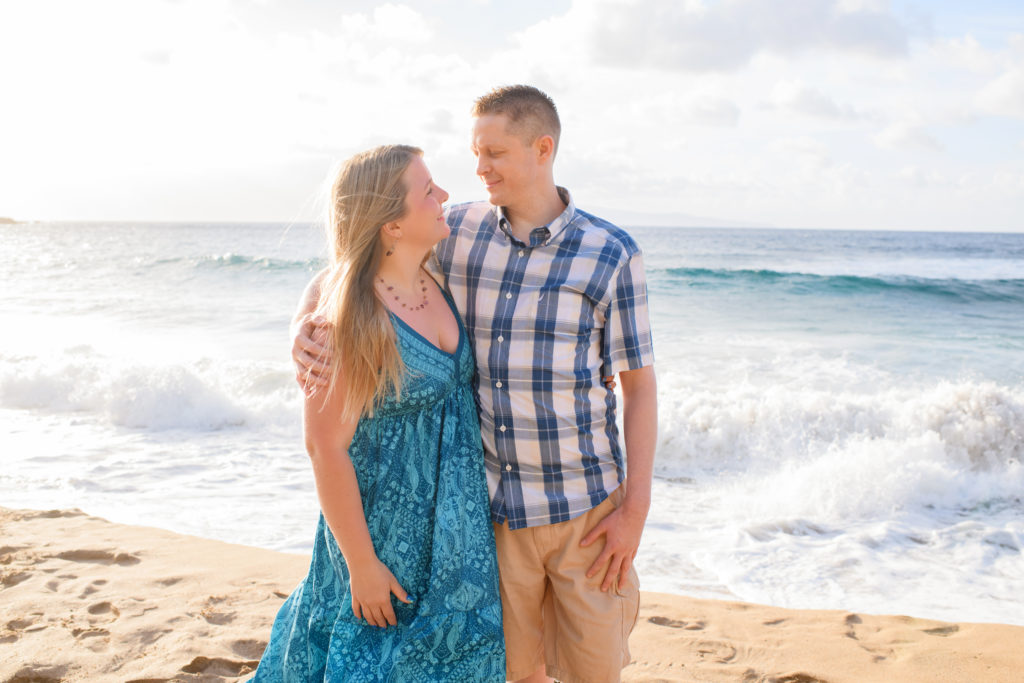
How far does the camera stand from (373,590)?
2111 millimetres

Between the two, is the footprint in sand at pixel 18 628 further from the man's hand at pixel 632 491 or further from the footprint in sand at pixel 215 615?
the man's hand at pixel 632 491

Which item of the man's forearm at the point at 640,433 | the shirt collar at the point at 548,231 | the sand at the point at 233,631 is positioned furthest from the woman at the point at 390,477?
the sand at the point at 233,631

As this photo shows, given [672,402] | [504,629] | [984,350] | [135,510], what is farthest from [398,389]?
[984,350]

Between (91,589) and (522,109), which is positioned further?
(91,589)

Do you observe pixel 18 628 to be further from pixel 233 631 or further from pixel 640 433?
pixel 640 433

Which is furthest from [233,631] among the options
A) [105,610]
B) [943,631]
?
[943,631]

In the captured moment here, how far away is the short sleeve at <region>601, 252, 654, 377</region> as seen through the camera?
239cm

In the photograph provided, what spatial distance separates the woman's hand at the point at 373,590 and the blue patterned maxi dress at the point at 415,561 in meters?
0.04

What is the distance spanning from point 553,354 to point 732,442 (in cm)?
638

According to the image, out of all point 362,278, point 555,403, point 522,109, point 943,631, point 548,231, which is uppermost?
point 522,109

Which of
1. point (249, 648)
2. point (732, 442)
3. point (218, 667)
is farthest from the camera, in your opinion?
point (732, 442)

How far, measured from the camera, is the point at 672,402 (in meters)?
8.97

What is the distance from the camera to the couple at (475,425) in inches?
83.4

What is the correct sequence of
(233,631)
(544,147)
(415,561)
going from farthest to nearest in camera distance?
(233,631)
(544,147)
(415,561)
